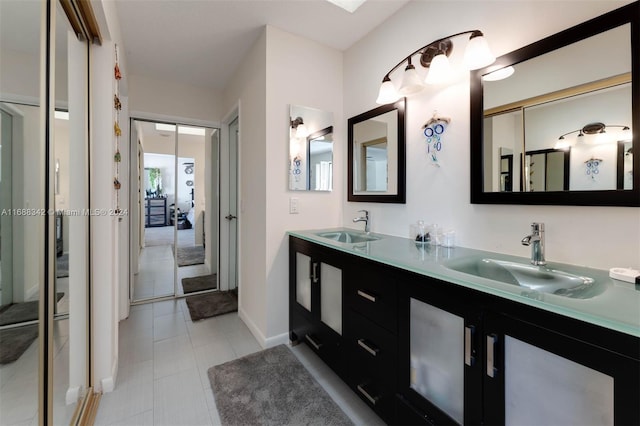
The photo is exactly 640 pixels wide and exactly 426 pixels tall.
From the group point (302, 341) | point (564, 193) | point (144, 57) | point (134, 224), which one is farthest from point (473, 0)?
point (134, 224)

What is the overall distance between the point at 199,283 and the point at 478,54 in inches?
150

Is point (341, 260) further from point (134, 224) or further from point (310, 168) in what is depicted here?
point (134, 224)

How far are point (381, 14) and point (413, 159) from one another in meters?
1.15

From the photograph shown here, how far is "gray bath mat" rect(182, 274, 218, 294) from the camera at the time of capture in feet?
11.8

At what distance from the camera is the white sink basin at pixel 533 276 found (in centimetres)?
104

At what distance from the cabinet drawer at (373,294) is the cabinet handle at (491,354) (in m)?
0.42

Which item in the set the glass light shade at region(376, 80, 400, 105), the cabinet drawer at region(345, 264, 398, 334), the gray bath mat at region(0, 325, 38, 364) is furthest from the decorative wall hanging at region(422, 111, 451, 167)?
the gray bath mat at region(0, 325, 38, 364)

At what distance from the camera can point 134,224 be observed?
3162 mm

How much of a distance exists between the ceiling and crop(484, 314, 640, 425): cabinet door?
2194 millimetres

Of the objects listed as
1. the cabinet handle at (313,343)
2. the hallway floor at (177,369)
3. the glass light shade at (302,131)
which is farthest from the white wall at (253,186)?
the cabinet handle at (313,343)

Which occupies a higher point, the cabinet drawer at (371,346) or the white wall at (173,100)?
the white wall at (173,100)

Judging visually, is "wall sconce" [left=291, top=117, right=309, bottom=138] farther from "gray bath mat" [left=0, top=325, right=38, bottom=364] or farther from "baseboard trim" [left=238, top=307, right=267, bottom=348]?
"gray bath mat" [left=0, top=325, right=38, bottom=364]

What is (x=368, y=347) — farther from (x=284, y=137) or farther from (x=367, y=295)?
(x=284, y=137)

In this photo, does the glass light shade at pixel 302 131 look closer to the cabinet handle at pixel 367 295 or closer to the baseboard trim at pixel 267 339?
the cabinet handle at pixel 367 295
